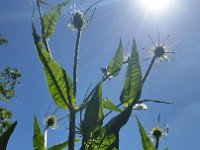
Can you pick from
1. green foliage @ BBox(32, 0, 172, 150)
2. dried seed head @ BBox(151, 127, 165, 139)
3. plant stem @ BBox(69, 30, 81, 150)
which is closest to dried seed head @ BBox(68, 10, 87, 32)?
plant stem @ BBox(69, 30, 81, 150)

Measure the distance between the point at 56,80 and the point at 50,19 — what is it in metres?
0.39

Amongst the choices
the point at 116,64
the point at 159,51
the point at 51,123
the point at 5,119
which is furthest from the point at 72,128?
the point at 5,119

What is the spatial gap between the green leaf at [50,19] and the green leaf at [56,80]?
19 cm

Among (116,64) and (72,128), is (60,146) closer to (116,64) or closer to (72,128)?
(72,128)

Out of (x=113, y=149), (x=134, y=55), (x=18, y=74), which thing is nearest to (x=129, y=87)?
(x=134, y=55)

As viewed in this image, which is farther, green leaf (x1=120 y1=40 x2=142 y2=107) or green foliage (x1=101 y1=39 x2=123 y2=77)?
green foliage (x1=101 y1=39 x2=123 y2=77)

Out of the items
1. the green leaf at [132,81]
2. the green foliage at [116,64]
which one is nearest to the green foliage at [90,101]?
the green leaf at [132,81]

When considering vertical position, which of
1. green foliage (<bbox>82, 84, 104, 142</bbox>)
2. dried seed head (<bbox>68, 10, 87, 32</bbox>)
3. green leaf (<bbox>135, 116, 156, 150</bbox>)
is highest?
dried seed head (<bbox>68, 10, 87, 32</bbox>)

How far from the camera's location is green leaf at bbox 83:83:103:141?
2215mm

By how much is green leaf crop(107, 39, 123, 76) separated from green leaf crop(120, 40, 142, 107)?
28 cm

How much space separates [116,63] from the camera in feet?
8.57

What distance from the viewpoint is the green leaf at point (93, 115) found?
221 centimetres

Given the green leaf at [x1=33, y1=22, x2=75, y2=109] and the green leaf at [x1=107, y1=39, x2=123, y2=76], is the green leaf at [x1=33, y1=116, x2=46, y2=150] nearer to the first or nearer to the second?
the green leaf at [x1=33, y1=22, x2=75, y2=109]

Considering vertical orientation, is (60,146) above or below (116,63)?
below
